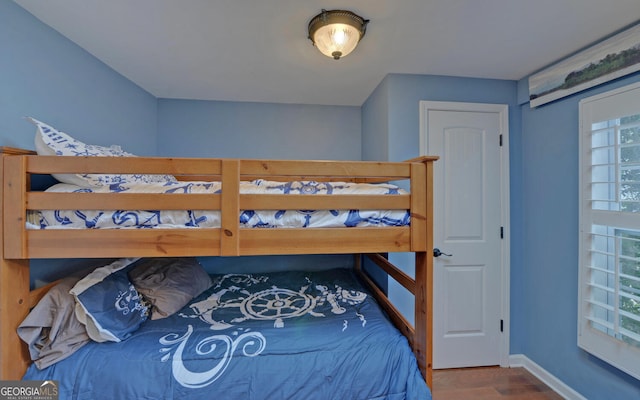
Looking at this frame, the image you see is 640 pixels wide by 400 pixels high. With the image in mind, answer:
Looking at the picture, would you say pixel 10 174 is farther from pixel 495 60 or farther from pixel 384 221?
pixel 495 60

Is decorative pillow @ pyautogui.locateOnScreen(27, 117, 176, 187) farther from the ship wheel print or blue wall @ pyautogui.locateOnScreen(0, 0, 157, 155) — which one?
the ship wheel print

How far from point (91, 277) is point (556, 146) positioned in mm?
3180

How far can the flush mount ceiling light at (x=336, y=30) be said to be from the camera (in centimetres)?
141

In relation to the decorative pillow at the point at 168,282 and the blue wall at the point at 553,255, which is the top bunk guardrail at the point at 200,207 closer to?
the decorative pillow at the point at 168,282

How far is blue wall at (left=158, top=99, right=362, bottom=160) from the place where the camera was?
2.70 m

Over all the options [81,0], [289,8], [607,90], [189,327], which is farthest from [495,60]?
[189,327]

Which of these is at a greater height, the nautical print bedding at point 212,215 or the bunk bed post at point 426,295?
the nautical print bedding at point 212,215

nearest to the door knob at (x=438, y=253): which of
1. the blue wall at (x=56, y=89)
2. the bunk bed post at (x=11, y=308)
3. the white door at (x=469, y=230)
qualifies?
the white door at (x=469, y=230)

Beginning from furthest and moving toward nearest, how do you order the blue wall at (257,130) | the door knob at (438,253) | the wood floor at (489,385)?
the blue wall at (257,130) → the door knob at (438,253) → the wood floor at (489,385)

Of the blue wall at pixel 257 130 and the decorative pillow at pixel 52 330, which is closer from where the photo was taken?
the decorative pillow at pixel 52 330

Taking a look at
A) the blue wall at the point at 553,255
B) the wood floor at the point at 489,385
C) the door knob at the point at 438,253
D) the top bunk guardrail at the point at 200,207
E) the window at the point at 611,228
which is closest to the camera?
the top bunk guardrail at the point at 200,207

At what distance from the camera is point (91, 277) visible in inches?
54.3

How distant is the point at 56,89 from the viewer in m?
1.63

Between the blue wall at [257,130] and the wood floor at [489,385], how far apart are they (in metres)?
2.15
